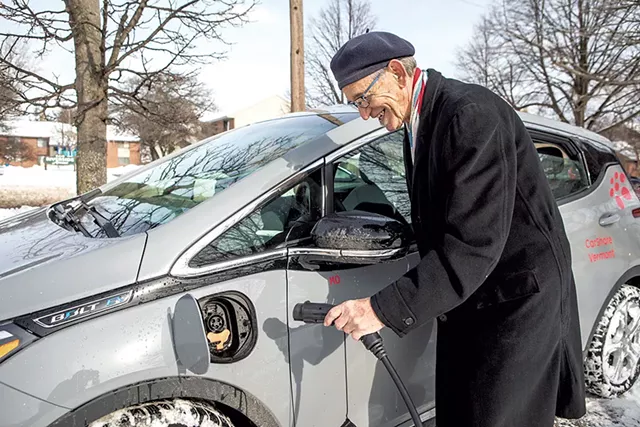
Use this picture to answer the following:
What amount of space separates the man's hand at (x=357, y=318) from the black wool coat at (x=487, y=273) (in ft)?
0.10

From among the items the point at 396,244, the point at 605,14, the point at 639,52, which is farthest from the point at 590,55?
the point at 396,244

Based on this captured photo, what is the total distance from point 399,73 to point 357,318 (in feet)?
2.43

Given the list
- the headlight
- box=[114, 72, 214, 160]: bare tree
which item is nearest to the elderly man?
the headlight

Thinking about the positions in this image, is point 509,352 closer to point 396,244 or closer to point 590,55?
point 396,244

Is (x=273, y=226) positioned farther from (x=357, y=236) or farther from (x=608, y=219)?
(x=608, y=219)

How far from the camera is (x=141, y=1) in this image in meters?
8.32

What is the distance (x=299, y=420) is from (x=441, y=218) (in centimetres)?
87

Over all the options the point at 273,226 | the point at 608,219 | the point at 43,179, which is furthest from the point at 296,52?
the point at 43,179

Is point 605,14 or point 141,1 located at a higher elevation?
point 605,14

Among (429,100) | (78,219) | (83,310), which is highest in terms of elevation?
(429,100)

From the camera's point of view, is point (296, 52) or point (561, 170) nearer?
point (561, 170)

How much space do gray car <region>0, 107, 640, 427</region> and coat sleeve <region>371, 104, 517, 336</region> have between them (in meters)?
0.33

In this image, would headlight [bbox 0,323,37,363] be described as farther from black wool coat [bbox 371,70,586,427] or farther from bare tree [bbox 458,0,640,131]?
bare tree [bbox 458,0,640,131]

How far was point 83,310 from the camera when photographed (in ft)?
5.08
